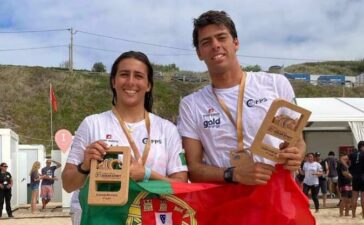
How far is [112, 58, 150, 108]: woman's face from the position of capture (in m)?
3.16

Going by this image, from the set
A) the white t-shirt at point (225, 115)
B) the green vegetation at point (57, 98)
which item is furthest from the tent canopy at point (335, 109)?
the green vegetation at point (57, 98)

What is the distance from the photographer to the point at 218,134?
320 centimetres

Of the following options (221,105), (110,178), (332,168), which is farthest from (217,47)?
(332,168)

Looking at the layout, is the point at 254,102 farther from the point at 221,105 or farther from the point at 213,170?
Answer: the point at 213,170

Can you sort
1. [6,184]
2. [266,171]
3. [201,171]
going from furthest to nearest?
[6,184] < [201,171] < [266,171]

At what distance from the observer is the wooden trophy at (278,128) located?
274 cm

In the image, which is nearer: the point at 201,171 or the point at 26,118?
the point at 201,171

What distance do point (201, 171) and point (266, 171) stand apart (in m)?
0.43

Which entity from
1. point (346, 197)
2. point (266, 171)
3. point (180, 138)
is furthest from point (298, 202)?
point (346, 197)

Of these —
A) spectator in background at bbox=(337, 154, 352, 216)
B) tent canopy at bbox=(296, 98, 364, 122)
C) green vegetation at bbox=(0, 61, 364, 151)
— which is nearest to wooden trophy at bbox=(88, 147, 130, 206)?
spectator in background at bbox=(337, 154, 352, 216)

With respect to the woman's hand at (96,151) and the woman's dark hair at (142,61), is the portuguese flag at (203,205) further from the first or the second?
the woman's dark hair at (142,61)

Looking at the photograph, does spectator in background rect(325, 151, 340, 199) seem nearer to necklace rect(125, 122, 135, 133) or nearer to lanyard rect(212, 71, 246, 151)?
lanyard rect(212, 71, 246, 151)

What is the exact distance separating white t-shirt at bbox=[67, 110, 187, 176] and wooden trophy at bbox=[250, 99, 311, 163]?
0.56 m

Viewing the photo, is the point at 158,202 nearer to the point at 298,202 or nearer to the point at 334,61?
the point at 298,202
